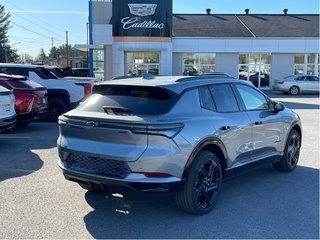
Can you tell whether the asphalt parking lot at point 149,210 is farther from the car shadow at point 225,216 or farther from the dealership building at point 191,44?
the dealership building at point 191,44

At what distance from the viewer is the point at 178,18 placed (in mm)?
34094

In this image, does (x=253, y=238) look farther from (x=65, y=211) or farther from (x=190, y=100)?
(x=65, y=211)

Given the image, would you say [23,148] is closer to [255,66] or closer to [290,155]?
[290,155]

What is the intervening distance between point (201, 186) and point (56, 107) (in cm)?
852

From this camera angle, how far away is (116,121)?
4.28m

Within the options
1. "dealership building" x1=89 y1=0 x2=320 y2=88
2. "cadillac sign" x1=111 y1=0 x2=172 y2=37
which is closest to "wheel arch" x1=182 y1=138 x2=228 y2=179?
"dealership building" x1=89 y1=0 x2=320 y2=88

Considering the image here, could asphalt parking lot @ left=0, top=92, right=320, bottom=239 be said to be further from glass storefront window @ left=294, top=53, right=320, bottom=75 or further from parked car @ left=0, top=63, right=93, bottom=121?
glass storefront window @ left=294, top=53, right=320, bottom=75

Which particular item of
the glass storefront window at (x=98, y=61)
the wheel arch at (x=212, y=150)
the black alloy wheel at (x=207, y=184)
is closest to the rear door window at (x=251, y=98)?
the wheel arch at (x=212, y=150)

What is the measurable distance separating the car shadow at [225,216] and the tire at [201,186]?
0.43 ft

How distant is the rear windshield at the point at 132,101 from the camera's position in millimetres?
4422

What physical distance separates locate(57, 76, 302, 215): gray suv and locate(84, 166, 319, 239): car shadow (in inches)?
10.9

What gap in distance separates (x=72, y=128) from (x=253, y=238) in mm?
2456

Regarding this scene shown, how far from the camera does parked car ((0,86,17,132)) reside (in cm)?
803

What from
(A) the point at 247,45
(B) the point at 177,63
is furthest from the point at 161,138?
(A) the point at 247,45
